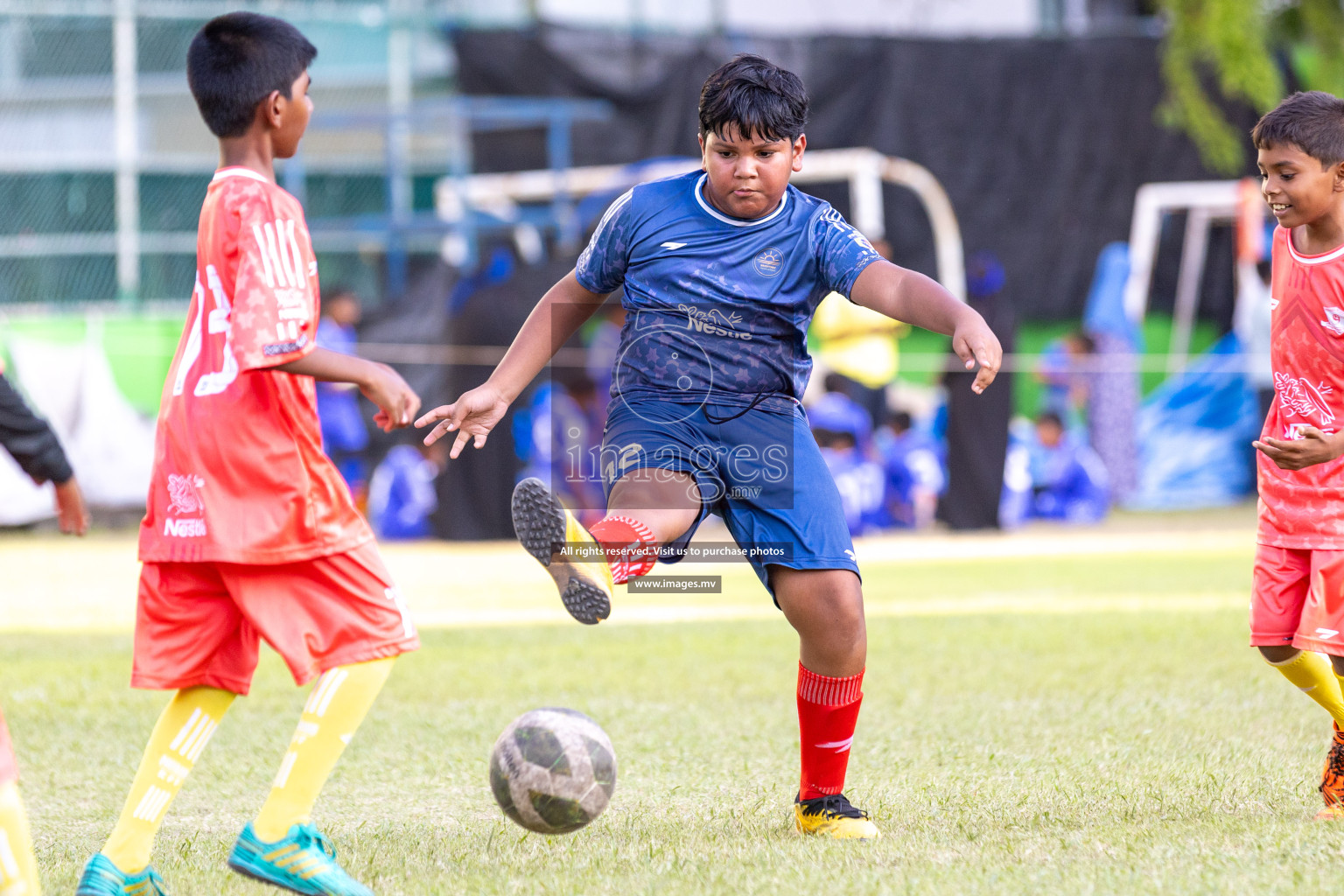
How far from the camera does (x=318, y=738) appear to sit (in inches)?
127

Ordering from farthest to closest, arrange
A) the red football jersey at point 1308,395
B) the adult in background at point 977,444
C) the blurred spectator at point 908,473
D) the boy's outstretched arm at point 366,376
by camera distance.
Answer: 1. the blurred spectator at point 908,473
2. the adult in background at point 977,444
3. the red football jersey at point 1308,395
4. the boy's outstretched arm at point 366,376

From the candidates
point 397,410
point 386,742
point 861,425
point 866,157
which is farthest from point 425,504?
point 397,410

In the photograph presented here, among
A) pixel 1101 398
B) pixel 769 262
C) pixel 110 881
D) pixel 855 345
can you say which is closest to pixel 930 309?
pixel 769 262

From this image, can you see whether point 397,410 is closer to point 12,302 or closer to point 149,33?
point 12,302

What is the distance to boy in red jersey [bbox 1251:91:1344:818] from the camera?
414 centimetres

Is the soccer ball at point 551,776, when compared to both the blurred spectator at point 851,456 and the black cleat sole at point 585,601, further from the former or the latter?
the blurred spectator at point 851,456

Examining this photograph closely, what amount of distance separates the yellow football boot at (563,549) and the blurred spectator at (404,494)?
10047 mm

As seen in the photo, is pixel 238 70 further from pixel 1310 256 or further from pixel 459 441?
pixel 1310 256

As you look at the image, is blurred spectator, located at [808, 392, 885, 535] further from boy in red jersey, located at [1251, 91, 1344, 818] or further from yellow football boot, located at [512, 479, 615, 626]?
yellow football boot, located at [512, 479, 615, 626]

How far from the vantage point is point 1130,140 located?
18.0m

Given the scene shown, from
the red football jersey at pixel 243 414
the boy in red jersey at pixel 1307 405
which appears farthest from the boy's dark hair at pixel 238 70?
the boy in red jersey at pixel 1307 405

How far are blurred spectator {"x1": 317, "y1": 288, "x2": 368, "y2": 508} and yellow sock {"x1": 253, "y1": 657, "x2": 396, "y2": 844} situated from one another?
10.6 metres

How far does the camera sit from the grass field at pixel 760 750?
3.52m

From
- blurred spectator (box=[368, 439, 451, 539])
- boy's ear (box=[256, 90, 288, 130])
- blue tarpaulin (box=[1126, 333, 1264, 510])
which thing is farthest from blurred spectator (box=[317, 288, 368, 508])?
boy's ear (box=[256, 90, 288, 130])
